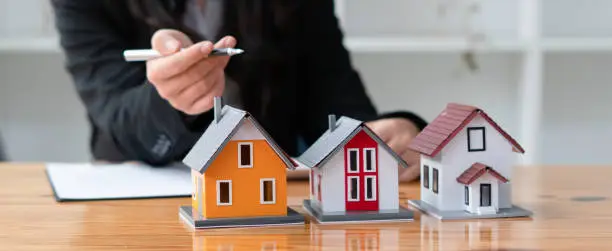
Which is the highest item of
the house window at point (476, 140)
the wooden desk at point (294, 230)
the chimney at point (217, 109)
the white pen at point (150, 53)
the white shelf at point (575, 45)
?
the white shelf at point (575, 45)

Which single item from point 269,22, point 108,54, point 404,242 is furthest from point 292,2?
point 404,242

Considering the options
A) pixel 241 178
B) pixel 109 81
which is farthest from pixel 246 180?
pixel 109 81

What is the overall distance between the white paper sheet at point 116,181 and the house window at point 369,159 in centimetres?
28

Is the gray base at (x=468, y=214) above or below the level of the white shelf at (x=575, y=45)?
below

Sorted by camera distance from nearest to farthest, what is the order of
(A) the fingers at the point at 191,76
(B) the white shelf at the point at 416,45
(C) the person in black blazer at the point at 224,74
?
(A) the fingers at the point at 191,76 < (C) the person in black blazer at the point at 224,74 < (B) the white shelf at the point at 416,45

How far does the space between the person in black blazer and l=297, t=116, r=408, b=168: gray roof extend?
0.24 meters

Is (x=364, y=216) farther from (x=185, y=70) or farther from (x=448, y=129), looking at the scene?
(x=185, y=70)

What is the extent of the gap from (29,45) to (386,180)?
73.5 inches

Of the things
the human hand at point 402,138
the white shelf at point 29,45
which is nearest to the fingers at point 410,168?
the human hand at point 402,138

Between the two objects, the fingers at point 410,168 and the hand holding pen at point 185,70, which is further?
the fingers at point 410,168

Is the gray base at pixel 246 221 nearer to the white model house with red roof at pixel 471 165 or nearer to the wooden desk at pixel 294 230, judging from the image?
the wooden desk at pixel 294 230

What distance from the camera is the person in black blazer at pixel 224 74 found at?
1287 mm

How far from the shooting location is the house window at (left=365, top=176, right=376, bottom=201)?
88 cm

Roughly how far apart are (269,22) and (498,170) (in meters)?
0.80
